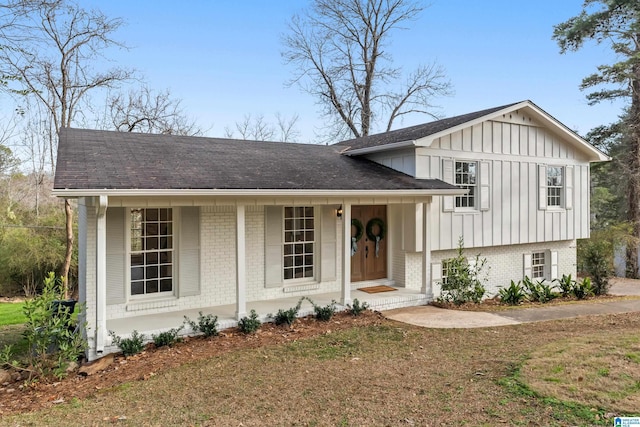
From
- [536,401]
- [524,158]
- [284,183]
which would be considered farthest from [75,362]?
[524,158]

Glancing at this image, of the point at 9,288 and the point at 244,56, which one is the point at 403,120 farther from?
the point at 9,288

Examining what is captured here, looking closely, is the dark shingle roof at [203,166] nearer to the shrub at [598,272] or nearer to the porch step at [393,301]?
the porch step at [393,301]

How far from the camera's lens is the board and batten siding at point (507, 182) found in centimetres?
1070

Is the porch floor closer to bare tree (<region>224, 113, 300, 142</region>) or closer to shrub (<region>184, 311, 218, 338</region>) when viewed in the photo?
shrub (<region>184, 311, 218, 338</region>)

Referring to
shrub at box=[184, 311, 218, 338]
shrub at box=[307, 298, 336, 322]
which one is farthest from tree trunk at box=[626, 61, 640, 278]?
shrub at box=[184, 311, 218, 338]

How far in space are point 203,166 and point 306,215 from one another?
2.81m

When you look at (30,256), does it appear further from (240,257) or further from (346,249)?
(346,249)

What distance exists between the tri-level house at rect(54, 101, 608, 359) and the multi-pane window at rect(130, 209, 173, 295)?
3 cm

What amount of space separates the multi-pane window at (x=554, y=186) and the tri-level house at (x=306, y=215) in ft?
0.11

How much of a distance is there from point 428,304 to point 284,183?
4.56 meters

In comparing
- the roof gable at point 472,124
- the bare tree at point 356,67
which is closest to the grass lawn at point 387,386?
the roof gable at point 472,124

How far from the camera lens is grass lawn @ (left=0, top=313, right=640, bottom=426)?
13.3ft

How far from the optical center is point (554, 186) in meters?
12.9

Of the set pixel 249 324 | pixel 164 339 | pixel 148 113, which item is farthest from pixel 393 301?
pixel 148 113
